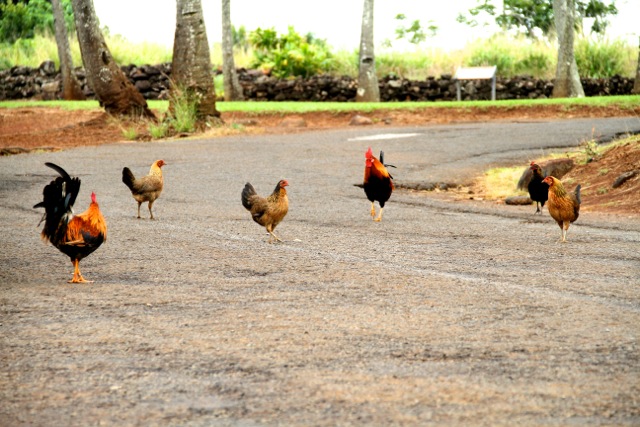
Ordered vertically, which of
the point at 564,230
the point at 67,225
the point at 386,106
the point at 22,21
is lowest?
the point at 564,230

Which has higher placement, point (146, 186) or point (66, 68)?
point (66, 68)

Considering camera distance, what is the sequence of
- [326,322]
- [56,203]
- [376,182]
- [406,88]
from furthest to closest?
[406,88], [376,182], [56,203], [326,322]

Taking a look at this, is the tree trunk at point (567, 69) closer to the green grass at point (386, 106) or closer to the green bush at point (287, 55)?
the green grass at point (386, 106)

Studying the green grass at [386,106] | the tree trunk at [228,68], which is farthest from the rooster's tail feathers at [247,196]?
the tree trunk at [228,68]

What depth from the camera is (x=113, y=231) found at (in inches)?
424

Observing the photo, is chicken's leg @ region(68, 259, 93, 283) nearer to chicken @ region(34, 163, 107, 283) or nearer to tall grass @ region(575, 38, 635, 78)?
chicken @ region(34, 163, 107, 283)

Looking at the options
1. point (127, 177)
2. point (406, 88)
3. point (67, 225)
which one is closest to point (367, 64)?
point (406, 88)

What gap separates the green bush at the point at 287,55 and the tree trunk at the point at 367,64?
5335 mm

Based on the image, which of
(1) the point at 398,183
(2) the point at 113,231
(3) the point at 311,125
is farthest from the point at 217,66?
(2) the point at 113,231

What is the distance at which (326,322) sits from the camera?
21.0ft

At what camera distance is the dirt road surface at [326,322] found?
15.8 ft

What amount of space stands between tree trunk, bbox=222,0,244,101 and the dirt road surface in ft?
78.3

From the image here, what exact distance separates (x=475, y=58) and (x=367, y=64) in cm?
774

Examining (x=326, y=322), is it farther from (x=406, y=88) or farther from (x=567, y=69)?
(x=406, y=88)
